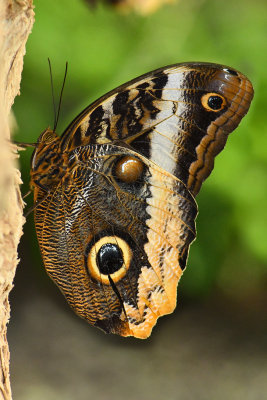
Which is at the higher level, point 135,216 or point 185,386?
point 135,216

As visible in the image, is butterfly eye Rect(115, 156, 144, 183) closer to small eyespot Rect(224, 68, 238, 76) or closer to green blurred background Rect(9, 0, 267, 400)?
small eyespot Rect(224, 68, 238, 76)

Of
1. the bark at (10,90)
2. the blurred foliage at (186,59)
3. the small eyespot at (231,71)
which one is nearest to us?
the bark at (10,90)

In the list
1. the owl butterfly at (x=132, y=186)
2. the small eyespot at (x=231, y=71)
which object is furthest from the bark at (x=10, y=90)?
the small eyespot at (x=231, y=71)

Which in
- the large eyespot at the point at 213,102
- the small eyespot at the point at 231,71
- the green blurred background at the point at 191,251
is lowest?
the green blurred background at the point at 191,251

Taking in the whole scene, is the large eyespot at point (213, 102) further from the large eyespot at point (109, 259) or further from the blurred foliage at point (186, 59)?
the blurred foliage at point (186, 59)

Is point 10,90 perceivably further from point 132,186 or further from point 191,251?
point 191,251

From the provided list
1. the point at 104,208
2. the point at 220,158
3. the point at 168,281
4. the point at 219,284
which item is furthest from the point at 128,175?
the point at 219,284

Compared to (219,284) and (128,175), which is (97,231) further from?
(219,284)
